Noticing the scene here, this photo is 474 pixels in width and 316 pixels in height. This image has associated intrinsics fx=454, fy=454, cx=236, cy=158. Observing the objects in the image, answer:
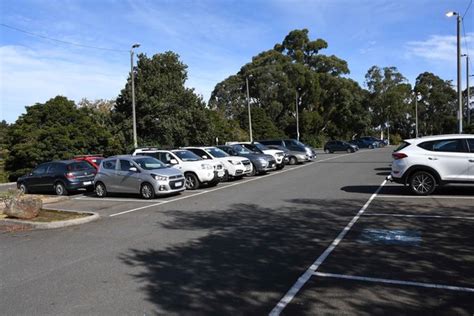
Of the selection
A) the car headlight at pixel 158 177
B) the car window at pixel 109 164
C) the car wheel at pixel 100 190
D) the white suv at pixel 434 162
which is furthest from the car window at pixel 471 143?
the car wheel at pixel 100 190

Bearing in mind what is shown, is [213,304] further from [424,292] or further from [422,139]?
[422,139]

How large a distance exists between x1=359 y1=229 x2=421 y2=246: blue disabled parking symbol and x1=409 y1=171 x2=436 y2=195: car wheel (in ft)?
15.9

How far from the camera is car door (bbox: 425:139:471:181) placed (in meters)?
12.2

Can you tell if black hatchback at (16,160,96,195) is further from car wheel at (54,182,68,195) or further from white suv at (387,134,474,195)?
white suv at (387,134,474,195)

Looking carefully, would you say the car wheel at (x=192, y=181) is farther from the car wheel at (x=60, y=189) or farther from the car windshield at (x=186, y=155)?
the car wheel at (x=60, y=189)

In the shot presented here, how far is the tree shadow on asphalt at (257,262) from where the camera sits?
5.08 metres

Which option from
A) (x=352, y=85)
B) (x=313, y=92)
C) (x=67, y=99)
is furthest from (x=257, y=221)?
(x=352, y=85)

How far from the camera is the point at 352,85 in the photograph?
226ft

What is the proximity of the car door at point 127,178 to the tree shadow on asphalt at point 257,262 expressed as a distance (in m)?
5.15

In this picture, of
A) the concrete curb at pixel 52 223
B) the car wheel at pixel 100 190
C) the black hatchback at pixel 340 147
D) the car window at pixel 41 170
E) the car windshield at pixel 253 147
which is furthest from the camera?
the black hatchback at pixel 340 147

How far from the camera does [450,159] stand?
40.6ft

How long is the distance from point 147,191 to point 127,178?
3.28 feet

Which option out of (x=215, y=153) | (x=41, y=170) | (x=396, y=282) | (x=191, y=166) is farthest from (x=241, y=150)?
(x=396, y=282)

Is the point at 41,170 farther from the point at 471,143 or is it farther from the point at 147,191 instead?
the point at 471,143
